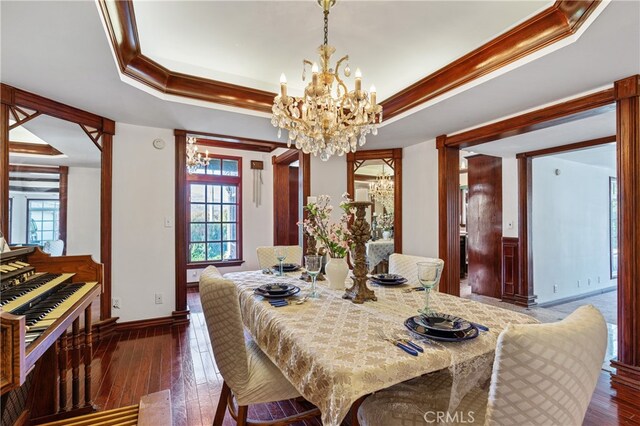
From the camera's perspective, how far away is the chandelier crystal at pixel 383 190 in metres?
6.77

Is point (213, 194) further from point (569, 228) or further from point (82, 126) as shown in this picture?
point (569, 228)

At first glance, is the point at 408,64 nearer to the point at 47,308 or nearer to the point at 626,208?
the point at 626,208

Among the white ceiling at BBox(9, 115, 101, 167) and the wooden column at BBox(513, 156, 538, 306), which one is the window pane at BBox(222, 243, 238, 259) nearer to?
the white ceiling at BBox(9, 115, 101, 167)

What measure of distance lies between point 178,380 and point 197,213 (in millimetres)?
3617

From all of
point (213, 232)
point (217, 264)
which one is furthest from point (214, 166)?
point (217, 264)

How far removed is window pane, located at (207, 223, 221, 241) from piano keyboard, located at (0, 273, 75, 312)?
3.76 m

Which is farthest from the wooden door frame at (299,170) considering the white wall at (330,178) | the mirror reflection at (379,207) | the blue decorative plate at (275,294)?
the blue decorative plate at (275,294)

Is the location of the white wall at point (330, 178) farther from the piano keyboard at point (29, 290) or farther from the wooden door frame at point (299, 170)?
the piano keyboard at point (29, 290)

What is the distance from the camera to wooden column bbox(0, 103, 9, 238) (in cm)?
234

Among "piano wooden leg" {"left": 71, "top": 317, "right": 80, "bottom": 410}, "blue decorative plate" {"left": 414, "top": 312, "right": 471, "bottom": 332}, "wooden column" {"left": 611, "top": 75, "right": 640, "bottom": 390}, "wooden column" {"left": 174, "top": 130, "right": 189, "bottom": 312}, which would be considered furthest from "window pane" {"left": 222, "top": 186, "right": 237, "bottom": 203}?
"wooden column" {"left": 611, "top": 75, "right": 640, "bottom": 390}

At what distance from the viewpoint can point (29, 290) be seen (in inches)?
A: 59.4

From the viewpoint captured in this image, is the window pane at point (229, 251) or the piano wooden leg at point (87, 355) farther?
the window pane at point (229, 251)

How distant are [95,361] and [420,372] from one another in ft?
9.26

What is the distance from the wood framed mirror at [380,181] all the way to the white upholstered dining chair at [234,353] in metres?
3.23
